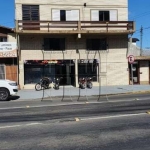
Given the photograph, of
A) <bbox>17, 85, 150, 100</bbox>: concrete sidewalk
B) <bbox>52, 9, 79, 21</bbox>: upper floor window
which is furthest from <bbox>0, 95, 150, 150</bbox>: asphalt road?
<bbox>52, 9, 79, 21</bbox>: upper floor window

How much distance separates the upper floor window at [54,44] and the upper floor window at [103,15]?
3862mm

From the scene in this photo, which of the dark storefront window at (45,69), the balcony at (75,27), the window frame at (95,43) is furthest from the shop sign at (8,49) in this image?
the window frame at (95,43)

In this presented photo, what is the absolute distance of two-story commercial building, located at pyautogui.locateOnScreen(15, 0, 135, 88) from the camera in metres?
30.6

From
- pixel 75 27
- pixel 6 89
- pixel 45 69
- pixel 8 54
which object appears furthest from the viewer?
pixel 45 69

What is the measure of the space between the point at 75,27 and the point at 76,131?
22.1m

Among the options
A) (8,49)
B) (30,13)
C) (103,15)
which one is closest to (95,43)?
(103,15)

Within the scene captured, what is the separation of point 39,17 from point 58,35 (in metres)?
2.47

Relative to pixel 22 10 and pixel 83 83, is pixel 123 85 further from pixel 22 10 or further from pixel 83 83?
pixel 22 10

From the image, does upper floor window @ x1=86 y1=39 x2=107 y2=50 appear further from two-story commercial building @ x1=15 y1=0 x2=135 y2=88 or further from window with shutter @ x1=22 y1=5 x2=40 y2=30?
window with shutter @ x1=22 y1=5 x2=40 y2=30

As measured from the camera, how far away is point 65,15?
3175 centimetres

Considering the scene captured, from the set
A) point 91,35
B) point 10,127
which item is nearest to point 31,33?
point 91,35

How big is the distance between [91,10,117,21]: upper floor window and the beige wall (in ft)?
1.24

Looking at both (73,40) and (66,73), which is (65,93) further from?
(73,40)

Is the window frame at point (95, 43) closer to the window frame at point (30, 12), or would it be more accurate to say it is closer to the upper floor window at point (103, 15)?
the upper floor window at point (103, 15)
